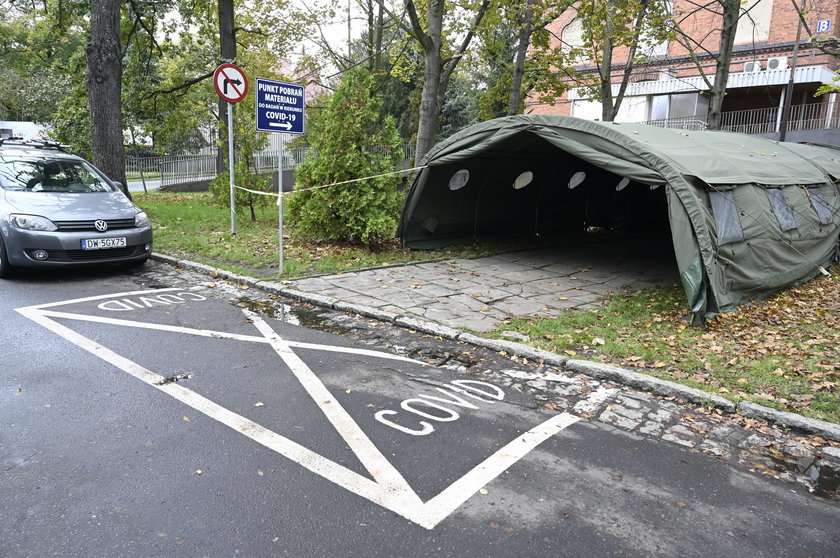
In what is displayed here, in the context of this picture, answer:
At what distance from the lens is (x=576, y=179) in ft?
47.0

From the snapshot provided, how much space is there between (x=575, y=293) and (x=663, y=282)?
1977 millimetres

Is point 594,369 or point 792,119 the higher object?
point 792,119

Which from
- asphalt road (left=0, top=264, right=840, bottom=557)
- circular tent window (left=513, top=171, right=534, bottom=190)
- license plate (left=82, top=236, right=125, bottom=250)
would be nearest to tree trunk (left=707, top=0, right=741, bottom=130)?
circular tent window (left=513, top=171, right=534, bottom=190)

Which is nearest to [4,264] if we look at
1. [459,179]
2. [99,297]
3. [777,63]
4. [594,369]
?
[99,297]

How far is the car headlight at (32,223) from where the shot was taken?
7734mm

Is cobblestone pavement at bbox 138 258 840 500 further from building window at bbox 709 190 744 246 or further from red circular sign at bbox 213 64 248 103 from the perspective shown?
red circular sign at bbox 213 64 248 103

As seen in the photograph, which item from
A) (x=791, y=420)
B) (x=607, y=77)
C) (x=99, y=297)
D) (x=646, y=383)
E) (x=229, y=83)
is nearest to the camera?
(x=791, y=420)

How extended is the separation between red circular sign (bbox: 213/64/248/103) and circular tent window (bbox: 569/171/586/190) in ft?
25.8

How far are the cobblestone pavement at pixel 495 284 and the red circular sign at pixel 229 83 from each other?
14.6 feet

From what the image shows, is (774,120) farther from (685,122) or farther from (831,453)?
(831,453)

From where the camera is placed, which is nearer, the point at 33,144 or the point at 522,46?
→ the point at 33,144

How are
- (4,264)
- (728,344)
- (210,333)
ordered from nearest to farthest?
1. (210,333)
2. (728,344)
3. (4,264)

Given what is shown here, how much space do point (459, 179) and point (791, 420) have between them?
800 centimetres

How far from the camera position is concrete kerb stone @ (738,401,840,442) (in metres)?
4.22
